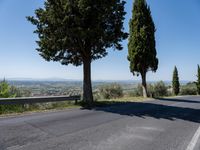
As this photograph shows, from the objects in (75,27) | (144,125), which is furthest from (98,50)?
(144,125)

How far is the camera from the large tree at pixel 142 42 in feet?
98.6

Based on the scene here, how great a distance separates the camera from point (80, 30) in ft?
55.5

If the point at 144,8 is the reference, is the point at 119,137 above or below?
below

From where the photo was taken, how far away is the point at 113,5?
60.4ft

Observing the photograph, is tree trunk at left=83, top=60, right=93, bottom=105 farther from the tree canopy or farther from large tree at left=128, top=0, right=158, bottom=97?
large tree at left=128, top=0, right=158, bottom=97

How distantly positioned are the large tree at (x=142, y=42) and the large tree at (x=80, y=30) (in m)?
10.1

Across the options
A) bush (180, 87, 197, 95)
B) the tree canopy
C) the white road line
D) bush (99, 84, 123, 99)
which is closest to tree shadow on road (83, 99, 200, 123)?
the white road line

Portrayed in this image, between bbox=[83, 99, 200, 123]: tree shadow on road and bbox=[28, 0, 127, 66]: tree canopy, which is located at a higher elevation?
bbox=[28, 0, 127, 66]: tree canopy

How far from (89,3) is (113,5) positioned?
212 centimetres

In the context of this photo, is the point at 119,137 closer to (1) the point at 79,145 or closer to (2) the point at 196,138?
(1) the point at 79,145

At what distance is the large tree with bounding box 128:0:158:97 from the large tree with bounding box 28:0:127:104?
33.3 feet

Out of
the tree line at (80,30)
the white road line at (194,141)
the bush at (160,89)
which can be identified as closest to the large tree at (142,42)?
the tree line at (80,30)

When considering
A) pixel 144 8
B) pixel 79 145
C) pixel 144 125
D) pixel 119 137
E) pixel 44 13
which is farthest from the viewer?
pixel 144 8

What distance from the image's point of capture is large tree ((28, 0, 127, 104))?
17109 mm
